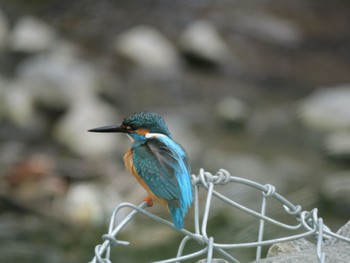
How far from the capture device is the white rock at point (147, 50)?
7.48m

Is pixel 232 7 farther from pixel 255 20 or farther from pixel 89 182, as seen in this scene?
pixel 89 182

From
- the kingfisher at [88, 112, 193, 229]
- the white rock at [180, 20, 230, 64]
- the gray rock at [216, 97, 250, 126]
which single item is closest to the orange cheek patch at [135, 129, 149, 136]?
the kingfisher at [88, 112, 193, 229]

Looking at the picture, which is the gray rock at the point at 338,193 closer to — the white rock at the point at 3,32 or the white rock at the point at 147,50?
the white rock at the point at 147,50

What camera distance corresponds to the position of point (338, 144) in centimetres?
566

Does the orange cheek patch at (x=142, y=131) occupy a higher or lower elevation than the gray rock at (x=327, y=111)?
lower

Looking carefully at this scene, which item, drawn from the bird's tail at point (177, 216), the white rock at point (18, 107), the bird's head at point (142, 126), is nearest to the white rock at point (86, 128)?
the white rock at point (18, 107)

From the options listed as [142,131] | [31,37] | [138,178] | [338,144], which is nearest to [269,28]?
[31,37]

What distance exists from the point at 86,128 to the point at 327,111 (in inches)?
72.3

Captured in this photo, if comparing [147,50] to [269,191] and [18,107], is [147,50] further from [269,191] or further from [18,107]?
[269,191]

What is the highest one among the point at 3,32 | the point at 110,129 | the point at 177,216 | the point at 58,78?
the point at 3,32

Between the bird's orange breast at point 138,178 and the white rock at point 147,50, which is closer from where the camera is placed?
the bird's orange breast at point 138,178

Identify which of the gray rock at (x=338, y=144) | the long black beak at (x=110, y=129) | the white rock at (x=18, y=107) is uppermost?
the white rock at (x=18, y=107)

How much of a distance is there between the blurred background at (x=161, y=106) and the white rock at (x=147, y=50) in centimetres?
1

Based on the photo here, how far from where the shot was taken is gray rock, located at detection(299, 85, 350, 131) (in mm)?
6219
